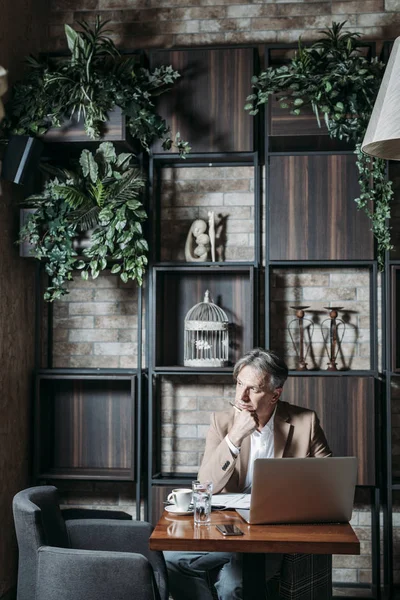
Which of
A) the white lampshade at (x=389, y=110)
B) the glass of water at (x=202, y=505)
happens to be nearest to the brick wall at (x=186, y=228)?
the glass of water at (x=202, y=505)

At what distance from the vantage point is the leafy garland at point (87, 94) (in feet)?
12.0

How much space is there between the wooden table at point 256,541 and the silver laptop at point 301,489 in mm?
35

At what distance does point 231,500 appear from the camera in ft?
8.92

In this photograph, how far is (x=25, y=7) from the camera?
3973mm

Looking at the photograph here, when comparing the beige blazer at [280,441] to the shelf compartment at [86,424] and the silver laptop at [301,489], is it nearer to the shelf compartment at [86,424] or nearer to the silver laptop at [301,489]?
the silver laptop at [301,489]

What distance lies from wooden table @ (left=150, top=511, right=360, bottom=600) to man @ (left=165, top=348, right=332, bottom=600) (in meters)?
0.38

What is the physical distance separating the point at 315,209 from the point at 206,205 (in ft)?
2.17

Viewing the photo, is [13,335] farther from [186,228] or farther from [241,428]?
[241,428]

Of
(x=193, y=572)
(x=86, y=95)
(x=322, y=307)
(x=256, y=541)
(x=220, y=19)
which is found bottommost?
(x=193, y=572)

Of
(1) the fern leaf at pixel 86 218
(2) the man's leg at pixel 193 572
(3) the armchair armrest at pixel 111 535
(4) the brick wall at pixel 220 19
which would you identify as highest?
(4) the brick wall at pixel 220 19

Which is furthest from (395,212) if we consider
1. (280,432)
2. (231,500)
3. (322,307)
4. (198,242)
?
(231,500)

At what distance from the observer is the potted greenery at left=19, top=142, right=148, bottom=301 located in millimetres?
3666

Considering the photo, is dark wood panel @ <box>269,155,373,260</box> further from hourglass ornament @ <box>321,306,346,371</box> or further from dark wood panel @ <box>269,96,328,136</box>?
hourglass ornament @ <box>321,306,346,371</box>

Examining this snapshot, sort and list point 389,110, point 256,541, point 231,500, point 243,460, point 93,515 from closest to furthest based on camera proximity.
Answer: point 389,110, point 256,541, point 231,500, point 243,460, point 93,515
